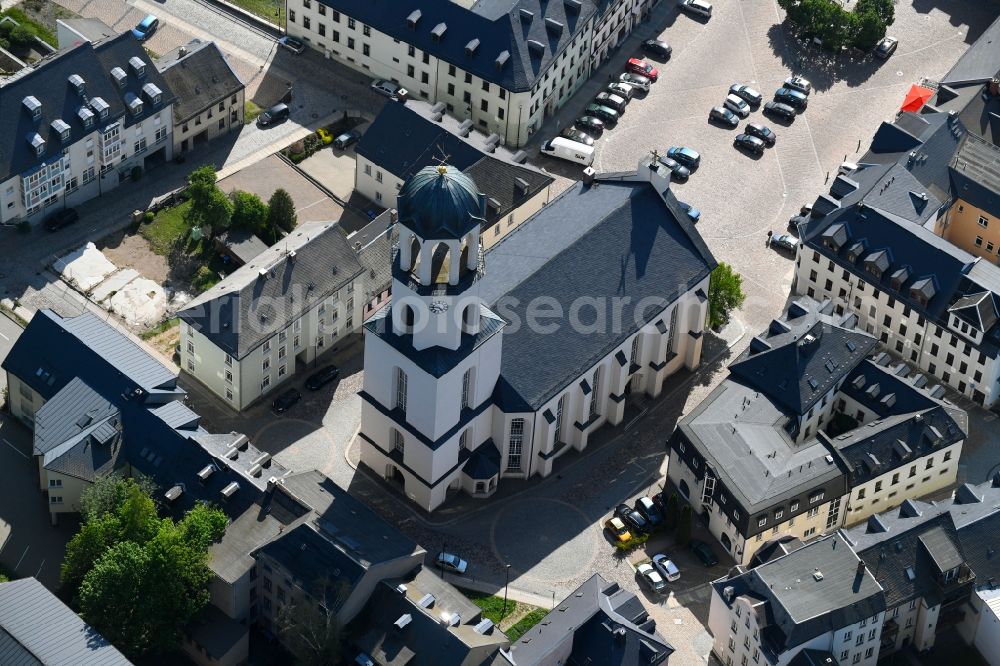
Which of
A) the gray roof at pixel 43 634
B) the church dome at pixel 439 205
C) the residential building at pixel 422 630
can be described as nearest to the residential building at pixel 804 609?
the residential building at pixel 422 630

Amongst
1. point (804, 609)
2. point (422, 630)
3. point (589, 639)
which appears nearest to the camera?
point (422, 630)

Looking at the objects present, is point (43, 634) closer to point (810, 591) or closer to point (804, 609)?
point (804, 609)

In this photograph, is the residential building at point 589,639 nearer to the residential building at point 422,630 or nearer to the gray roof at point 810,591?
the residential building at point 422,630

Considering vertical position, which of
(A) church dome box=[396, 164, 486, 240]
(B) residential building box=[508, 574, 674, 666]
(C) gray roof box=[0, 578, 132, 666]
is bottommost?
(B) residential building box=[508, 574, 674, 666]

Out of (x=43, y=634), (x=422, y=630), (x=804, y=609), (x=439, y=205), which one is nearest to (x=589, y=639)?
(x=422, y=630)

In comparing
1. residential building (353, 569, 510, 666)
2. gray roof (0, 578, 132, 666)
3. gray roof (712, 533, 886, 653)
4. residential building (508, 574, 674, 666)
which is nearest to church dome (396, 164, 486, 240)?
residential building (353, 569, 510, 666)

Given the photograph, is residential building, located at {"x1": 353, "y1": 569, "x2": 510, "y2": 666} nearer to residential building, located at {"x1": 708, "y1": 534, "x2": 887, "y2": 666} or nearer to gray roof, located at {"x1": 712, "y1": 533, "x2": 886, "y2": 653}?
residential building, located at {"x1": 708, "y1": 534, "x2": 887, "y2": 666}
